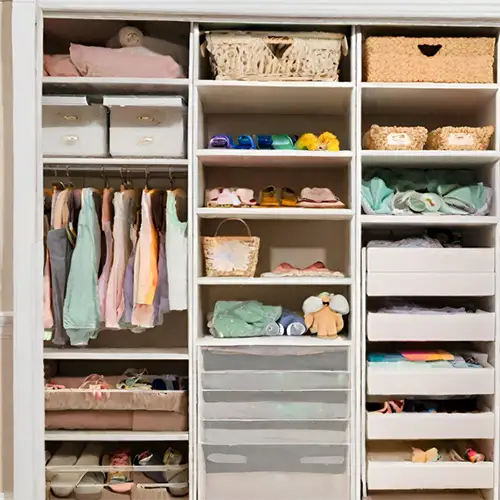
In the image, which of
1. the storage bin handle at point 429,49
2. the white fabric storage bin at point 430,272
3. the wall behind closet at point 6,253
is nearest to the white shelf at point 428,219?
the white fabric storage bin at point 430,272

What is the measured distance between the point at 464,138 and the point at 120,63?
1.42 m

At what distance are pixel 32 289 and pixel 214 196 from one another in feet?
2.65

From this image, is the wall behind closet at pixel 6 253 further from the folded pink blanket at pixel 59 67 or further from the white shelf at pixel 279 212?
the white shelf at pixel 279 212

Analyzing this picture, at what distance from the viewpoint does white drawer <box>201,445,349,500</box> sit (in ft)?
7.64

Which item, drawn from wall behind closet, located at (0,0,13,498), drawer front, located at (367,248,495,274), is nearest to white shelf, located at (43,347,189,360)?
wall behind closet, located at (0,0,13,498)

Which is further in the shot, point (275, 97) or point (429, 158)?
point (275, 97)

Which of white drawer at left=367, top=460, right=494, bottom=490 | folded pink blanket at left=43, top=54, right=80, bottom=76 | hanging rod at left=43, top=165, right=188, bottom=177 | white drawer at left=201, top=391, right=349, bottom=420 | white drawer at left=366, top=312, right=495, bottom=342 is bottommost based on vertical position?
white drawer at left=367, top=460, right=494, bottom=490

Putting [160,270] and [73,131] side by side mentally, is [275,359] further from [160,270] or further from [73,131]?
[73,131]

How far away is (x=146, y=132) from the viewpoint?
2.34 m

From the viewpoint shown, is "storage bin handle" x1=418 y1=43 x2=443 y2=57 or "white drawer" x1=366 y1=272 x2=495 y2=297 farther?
"storage bin handle" x1=418 y1=43 x2=443 y2=57

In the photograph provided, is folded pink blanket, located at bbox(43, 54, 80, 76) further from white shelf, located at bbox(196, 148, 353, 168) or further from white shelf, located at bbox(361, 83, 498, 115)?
white shelf, located at bbox(361, 83, 498, 115)

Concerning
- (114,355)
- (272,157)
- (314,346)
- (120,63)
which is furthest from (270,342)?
(120,63)

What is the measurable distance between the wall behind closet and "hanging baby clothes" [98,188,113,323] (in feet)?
1.36

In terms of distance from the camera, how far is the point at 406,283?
230cm
